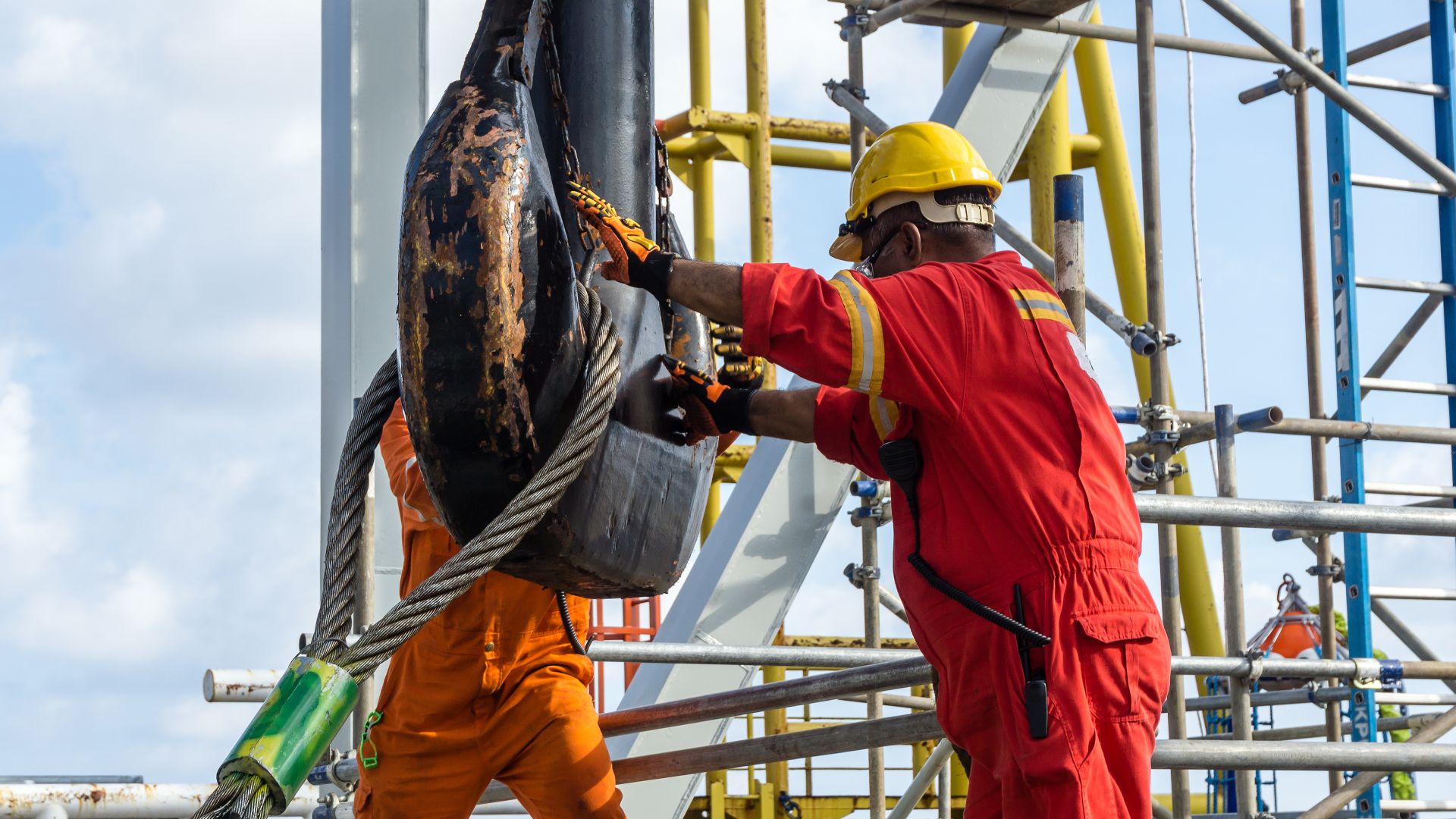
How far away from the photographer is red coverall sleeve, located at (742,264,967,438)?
102 inches

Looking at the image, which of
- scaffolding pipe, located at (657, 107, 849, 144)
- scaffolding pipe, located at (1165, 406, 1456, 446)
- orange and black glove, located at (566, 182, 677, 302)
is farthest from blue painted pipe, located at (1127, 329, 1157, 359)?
scaffolding pipe, located at (657, 107, 849, 144)

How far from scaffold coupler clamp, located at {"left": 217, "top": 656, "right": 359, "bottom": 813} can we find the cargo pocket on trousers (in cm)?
118

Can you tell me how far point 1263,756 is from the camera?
131 inches

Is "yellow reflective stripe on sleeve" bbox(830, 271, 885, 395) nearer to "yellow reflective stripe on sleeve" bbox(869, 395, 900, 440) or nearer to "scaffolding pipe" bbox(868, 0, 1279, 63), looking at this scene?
"yellow reflective stripe on sleeve" bbox(869, 395, 900, 440)

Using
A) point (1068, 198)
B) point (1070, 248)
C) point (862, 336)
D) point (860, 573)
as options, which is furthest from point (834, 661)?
point (862, 336)

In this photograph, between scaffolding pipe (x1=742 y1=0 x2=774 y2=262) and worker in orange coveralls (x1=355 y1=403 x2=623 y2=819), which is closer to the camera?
worker in orange coveralls (x1=355 y1=403 x2=623 y2=819)

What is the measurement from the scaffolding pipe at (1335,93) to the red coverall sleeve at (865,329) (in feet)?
12.9

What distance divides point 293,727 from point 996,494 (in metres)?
1.21

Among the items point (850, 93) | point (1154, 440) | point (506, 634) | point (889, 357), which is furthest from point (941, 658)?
point (850, 93)

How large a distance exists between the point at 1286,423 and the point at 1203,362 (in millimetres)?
2945

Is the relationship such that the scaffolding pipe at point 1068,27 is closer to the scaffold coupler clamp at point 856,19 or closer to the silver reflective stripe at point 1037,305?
the scaffold coupler clamp at point 856,19

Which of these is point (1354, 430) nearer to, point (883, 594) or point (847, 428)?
point (883, 594)

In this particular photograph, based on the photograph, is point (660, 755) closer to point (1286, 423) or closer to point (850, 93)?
point (1286, 423)

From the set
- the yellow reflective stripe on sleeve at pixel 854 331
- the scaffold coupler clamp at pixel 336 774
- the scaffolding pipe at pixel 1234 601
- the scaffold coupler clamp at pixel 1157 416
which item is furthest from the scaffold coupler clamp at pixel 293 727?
the scaffold coupler clamp at pixel 1157 416
